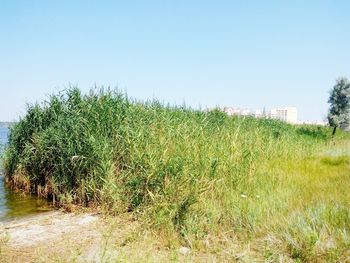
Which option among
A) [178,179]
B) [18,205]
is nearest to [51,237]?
[178,179]

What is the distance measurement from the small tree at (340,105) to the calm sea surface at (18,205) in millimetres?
28050

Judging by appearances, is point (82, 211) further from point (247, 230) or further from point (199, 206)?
point (247, 230)

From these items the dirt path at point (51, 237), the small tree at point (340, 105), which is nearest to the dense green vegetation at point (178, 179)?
the dirt path at point (51, 237)

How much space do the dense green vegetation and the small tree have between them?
21.2 metres

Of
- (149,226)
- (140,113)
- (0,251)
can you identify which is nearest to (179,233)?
(149,226)

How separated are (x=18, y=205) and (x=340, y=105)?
30024mm

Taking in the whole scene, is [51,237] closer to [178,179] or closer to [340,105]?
[178,179]

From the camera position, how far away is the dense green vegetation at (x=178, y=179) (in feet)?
17.7

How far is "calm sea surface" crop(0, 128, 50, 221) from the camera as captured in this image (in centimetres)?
947

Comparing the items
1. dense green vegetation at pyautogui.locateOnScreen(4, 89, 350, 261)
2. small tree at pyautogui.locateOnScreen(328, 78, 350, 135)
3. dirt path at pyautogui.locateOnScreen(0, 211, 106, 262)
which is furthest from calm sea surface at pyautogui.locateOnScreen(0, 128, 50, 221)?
small tree at pyautogui.locateOnScreen(328, 78, 350, 135)

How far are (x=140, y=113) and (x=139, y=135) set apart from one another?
7.19 ft

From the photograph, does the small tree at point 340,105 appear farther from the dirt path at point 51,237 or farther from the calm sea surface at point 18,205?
the dirt path at point 51,237

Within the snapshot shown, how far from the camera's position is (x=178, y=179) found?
6914mm

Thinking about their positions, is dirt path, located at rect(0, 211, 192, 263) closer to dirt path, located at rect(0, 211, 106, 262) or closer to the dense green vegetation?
dirt path, located at rect(0, 211, 106, 262)
